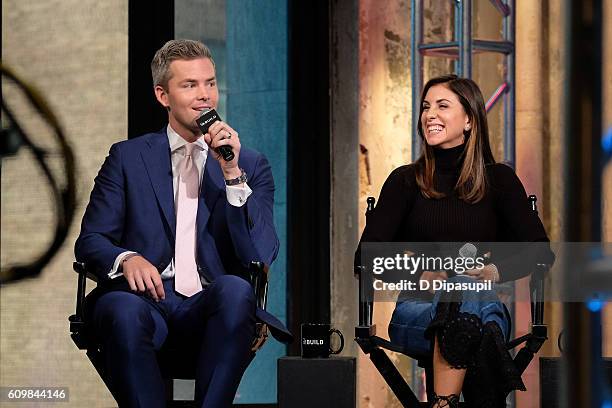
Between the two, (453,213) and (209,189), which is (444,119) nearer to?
(453,213)

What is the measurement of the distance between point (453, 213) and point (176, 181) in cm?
84

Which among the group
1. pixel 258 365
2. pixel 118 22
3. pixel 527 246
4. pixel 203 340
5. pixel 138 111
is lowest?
pixel 258 365

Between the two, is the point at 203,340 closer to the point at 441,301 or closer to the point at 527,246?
the point at 441,301

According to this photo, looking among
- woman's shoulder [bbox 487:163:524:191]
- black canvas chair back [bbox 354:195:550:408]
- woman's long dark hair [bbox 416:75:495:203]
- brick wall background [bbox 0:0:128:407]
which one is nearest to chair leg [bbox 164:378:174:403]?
brick wall background [bbox 0:0:128:407]

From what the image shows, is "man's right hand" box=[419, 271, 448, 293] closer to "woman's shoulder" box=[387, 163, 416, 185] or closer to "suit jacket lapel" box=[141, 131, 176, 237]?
"woman's shoulder" box=[387, 163, 416, 185]

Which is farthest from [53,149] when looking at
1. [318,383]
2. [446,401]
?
[446,401]

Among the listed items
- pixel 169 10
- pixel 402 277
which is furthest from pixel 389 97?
pixel 402 277

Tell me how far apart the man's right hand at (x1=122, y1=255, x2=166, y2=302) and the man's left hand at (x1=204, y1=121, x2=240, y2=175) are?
33 centimetres

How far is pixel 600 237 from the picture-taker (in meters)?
0.46

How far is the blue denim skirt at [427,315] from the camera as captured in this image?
9.14 feet

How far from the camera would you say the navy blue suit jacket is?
103 inches

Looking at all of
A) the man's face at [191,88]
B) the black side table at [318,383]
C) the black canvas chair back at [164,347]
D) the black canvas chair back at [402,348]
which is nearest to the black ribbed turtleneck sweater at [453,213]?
the black canvas chair back at [402,348]

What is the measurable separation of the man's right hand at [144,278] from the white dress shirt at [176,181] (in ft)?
0.23

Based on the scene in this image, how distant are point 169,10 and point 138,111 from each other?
1.45ft
